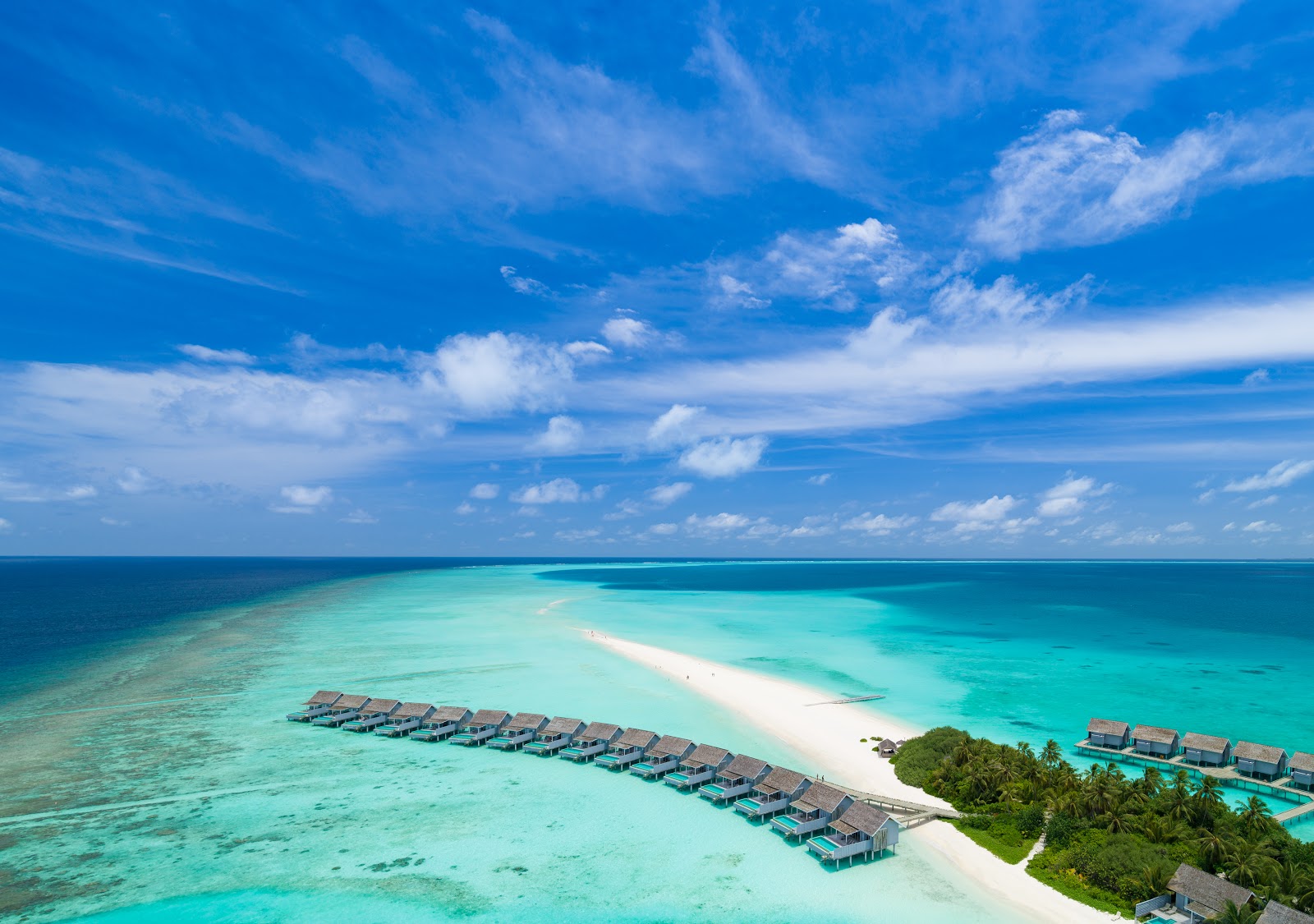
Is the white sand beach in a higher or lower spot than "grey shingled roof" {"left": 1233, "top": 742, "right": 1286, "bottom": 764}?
lower

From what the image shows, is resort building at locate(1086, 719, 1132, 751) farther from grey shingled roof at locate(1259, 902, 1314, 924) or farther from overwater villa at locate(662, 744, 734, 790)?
overwater villa at locate(662, 744, 734, 790)

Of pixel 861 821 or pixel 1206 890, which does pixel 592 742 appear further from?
pixel 1206 890

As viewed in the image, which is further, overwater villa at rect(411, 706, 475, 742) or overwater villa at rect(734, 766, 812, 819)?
overwater villa at rect(411, 706, 475, 742)

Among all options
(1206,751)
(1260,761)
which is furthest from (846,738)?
(1260,761)

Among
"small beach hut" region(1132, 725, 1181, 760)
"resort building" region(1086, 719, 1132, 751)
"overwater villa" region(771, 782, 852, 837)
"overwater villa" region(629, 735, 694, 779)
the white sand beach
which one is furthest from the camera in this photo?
"resort building" region(1086, 719, 1132, 751)

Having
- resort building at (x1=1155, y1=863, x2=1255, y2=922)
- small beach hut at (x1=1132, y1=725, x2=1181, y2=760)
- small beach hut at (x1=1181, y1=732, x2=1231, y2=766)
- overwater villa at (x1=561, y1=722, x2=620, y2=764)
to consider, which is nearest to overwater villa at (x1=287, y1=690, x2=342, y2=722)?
overwater villa at (x1=561, y1=722, x2=620, y2=764)

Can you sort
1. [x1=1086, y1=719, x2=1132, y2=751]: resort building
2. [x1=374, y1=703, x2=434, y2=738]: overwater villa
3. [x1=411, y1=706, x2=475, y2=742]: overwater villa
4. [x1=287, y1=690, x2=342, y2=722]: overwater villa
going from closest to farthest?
[x1=1086, y1=719, x2=1132, y2=751]: resort building → [x1=411, y1=706, x2=475, y2=742]: overwater villa → [x1=374, y1=703, x2=434, y2=738]: overwater villa → [x1=287, y1=690, x2=342, y2=722]: overwater villa

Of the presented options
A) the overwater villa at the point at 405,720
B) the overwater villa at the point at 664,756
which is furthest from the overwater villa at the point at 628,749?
the overwater villa at the point at 405,720

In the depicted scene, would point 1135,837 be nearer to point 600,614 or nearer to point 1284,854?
point 1284,854
